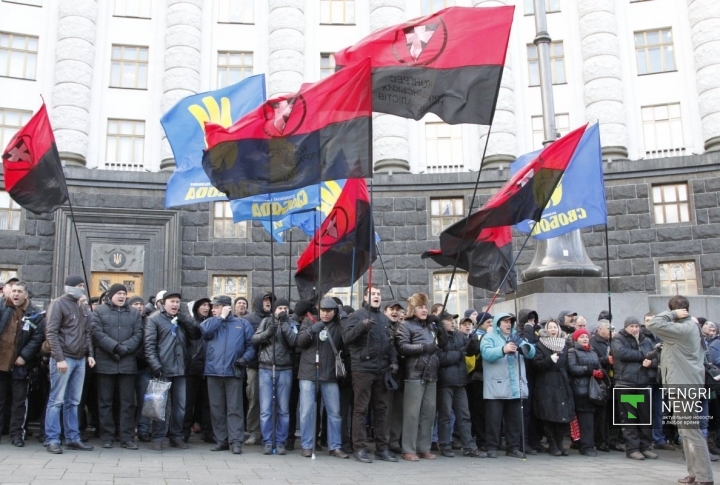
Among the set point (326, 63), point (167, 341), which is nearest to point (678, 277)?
point (326, 63)

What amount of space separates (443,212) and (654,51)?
9.19m

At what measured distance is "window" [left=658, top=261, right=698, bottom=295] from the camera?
22922 mm

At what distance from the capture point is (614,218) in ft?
77.6

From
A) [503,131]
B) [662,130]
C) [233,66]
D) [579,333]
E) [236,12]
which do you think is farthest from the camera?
[236,12]

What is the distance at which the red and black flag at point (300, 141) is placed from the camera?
30.0 ft

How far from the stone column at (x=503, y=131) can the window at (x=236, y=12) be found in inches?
313

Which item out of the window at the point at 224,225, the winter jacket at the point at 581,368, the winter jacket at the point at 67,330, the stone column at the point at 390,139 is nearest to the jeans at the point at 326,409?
the winter jacket at the point at 67,330

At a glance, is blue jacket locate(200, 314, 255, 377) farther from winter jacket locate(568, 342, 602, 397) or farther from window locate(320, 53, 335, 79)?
window locate(320, 53, 335, 79)

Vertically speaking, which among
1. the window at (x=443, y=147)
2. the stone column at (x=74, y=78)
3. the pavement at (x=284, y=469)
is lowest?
the pavement at (x=284, y=469)

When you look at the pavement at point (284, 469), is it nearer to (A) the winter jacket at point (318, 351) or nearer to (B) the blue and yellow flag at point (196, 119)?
(A) the winter jacket at point (318, 351)

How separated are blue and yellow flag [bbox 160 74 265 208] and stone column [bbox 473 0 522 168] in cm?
1314

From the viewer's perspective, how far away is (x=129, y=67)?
25.2 meters

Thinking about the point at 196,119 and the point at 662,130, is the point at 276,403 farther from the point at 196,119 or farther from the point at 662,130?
the point at 662,130

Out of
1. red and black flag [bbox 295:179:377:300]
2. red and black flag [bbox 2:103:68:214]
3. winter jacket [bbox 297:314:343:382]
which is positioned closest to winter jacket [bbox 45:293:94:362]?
winter jacket [bbox 297:314:343:382]
